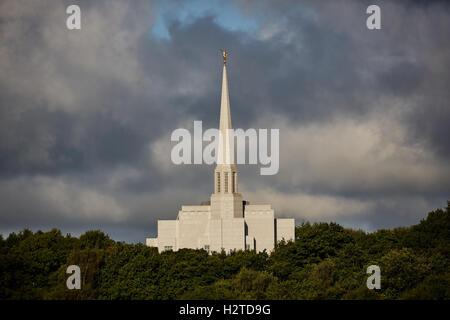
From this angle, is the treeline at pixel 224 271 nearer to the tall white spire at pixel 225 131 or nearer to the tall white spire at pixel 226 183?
the tall white spire at pixel 226 183

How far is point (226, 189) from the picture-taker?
124 meters

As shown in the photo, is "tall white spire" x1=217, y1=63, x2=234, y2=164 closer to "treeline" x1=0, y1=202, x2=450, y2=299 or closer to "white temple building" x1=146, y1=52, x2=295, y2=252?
"white temple building" x1=146, y1=52, x2=295, y2=252

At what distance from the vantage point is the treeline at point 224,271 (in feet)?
261

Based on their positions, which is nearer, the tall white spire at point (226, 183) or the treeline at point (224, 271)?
the treeline at point (224, 271)

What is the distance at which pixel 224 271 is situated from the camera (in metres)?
99.8

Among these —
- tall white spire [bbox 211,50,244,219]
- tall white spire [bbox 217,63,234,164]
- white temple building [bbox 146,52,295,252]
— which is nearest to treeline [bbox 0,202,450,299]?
white temple building [bbox 146,52,295,252]

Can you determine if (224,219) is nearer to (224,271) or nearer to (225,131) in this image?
(225,131)

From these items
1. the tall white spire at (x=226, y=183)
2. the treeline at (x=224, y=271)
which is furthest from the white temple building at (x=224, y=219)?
the treeline at (x=224, y=271)

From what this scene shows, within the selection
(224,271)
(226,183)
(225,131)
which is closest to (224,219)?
(226,183)
